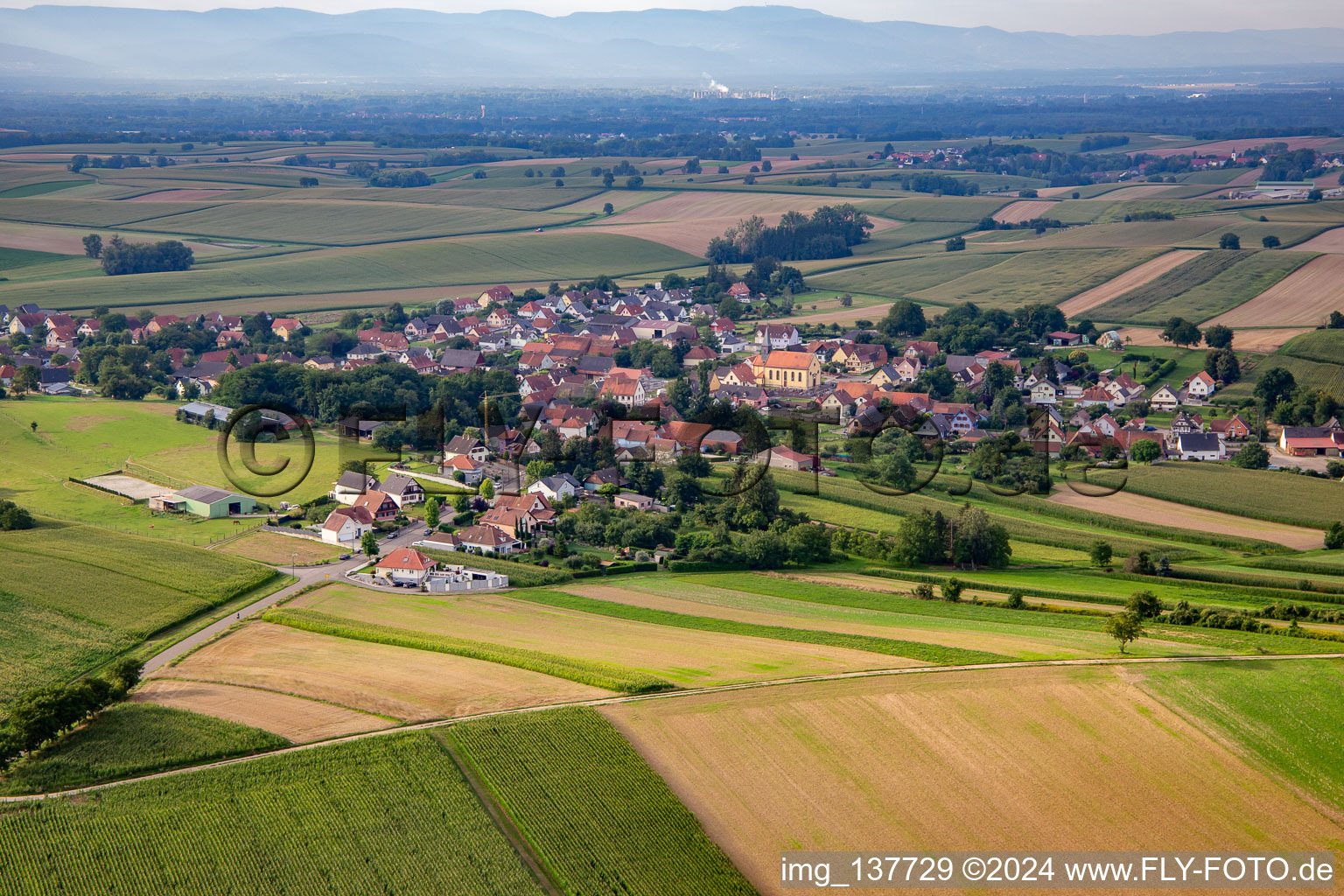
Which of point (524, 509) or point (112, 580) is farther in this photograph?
point (524, 509)

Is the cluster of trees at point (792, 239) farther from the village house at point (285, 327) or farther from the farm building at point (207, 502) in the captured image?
the farm building at point (207, 502)

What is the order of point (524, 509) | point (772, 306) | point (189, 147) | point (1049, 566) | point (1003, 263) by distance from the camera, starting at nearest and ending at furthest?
1. point (1049, 566)
2. point (524, 509)
3. point (772, 306)
4. point (1003, 263)
5. point (189, 147)

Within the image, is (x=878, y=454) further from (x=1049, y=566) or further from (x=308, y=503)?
(x=308, y=503)

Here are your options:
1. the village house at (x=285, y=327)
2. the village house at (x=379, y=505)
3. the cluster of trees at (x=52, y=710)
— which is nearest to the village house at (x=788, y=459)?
the village house at (x=379, y=505)

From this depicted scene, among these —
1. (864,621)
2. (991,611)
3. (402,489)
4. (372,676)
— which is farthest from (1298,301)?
(372,676)

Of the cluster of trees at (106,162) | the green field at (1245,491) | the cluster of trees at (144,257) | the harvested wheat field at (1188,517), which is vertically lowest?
the harvested wheat field at (1188,517)

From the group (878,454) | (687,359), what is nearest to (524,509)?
(878,454)

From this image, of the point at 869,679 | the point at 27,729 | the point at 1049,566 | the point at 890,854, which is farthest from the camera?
the point at 1049,566
